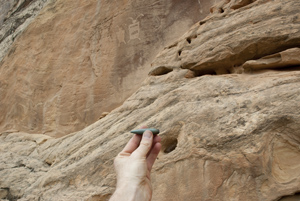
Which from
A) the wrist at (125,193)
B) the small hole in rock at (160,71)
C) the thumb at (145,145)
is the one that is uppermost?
the small hole in rock at (160,71)

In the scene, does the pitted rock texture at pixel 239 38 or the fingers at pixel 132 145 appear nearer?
the fingers at pixel 132 145

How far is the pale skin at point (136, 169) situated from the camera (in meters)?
1.75

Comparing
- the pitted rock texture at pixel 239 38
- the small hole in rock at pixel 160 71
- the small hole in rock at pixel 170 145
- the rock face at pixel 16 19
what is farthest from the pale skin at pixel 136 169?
the rock face at pixel 16 19

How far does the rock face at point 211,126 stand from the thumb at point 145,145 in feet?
2.98

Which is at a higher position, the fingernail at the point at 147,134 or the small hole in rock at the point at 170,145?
the fingernail at the point at 147,134

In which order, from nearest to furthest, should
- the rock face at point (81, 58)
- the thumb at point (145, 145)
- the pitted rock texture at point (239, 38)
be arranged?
the thumb at point (145, 145) < the pitted rock texture at point (239, 38) < the rock face at point (81, 58)

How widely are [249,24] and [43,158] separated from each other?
3780 millimetres

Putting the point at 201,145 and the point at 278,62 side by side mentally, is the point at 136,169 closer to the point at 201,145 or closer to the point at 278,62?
the point at 201,145

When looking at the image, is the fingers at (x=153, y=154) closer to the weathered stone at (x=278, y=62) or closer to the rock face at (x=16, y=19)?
the weathered stone at (x=278, y=62)

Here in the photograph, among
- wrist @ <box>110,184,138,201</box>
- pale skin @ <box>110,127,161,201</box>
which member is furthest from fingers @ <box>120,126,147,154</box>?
wrist @ <box>110,184,138,201</box>

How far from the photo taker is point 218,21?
4.53 m

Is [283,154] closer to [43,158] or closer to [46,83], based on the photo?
[43,158]

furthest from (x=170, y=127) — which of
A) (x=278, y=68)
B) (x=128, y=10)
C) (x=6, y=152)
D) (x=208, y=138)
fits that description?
(x=128, y=10)

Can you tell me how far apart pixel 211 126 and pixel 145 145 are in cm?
118
